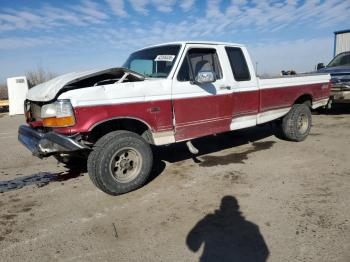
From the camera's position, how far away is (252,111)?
19.6 ft

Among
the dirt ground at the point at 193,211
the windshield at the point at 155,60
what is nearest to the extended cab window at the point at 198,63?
the windshield at the point at 155,60

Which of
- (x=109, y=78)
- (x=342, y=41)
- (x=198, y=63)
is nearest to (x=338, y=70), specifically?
(x=198, y=63)

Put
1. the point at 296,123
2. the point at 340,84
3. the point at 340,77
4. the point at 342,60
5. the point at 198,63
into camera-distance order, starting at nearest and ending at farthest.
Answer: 1. the point at 198,63
2. the point at 296,123
3. the point at 340,84
4. the point at 340,77
5. the point at 342,60

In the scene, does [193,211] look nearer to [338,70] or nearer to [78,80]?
[78,80]

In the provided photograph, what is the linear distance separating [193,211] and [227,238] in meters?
0.70

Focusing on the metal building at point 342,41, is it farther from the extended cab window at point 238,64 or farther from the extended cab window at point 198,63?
the extended cab window at point 198,63

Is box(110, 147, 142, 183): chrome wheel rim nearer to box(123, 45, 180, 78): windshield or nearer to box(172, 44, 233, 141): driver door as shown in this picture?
box(172, 44, 233, 141): driver door

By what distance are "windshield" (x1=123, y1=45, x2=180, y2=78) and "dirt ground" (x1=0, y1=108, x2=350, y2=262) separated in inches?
65.8

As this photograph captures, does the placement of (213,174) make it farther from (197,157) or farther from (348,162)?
(348,162)

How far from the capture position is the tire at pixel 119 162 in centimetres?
411

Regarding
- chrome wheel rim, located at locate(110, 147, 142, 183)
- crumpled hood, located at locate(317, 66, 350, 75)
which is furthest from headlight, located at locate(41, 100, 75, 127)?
crumpled hood, located at locate(317, 66, 350, 75)

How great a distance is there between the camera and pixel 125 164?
4398mm

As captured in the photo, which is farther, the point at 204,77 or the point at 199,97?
the point at 199,97

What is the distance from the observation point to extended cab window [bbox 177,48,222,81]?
4918 mm
